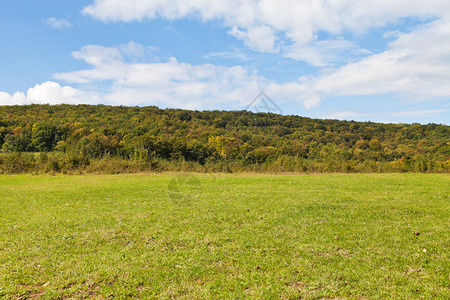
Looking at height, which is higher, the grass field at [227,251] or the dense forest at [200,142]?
the dense forest at [200,142]

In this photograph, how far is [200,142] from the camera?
38.0 m

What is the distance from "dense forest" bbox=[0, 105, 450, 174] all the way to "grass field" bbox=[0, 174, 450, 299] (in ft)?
54.8

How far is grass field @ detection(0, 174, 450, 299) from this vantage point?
3.57 meters

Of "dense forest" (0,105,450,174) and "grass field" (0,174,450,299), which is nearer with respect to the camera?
"grass field" (0,174,450,299)

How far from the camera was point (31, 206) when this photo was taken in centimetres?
888

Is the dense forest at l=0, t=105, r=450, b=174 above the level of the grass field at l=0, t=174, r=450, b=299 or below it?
above

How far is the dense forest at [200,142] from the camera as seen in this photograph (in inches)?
961

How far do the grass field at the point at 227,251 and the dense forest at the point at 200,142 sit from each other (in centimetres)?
1671

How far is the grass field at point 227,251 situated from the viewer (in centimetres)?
357

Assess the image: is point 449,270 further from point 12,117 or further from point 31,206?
point 12,117

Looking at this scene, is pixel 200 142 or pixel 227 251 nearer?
pixel 227 251

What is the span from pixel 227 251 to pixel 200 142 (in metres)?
33.4

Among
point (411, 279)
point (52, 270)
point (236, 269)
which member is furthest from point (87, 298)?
point (411, 279)

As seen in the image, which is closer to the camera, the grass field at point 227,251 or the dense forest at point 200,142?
the grass field at point 227,251
